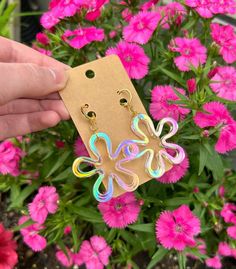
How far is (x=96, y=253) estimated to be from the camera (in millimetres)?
995

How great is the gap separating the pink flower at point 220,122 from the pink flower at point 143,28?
231 mm

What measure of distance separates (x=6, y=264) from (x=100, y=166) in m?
0.55

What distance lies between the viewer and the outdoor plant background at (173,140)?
0.82 metres

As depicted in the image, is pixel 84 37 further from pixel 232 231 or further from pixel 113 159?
pixel 232 231

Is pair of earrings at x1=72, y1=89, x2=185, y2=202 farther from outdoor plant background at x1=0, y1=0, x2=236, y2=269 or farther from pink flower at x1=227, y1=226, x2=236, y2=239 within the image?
pink flower at x1=227, y1=226, x2=236, y2=239

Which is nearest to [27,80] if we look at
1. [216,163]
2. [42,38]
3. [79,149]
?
[79,149]

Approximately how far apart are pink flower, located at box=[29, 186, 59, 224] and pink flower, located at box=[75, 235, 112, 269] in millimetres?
162

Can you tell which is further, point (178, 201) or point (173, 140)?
point (178, 201)

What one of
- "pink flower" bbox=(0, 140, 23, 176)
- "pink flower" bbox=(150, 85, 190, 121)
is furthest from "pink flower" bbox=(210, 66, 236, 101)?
"pink flower" bbox=(0, 140, 23, 176)

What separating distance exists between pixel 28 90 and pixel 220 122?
1.32ft

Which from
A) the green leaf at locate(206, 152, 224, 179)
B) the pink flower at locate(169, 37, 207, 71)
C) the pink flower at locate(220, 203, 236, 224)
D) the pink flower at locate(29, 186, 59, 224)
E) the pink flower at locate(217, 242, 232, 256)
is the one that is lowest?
the pink flower at locate(217, 242, 232, 256)

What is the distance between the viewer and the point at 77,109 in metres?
0.73

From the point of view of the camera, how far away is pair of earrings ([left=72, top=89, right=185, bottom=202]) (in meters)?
0.68

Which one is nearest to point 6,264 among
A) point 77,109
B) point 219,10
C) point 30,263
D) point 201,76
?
point 30,263
